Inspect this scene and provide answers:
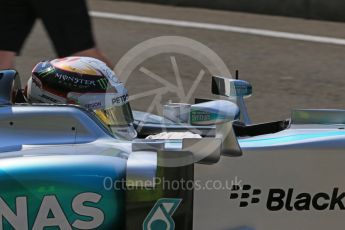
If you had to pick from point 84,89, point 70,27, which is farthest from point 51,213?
point 70,27

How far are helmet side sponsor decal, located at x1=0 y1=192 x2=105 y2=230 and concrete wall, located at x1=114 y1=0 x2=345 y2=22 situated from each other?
25.5ft

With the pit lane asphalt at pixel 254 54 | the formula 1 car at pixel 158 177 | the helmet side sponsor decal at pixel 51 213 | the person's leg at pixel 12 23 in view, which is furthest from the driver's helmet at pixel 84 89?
the pit lane asphalt at pixel 254 54

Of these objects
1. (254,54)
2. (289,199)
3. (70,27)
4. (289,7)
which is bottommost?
(254,54)

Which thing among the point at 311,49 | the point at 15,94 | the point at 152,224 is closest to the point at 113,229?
the point at 152,224

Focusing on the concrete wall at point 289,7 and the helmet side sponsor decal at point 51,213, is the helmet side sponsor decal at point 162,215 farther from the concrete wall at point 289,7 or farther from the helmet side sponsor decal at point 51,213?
the concrete wall at point 289,7

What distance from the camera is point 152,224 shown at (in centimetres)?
281

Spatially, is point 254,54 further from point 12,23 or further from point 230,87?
point 230,87

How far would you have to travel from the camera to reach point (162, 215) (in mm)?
2809

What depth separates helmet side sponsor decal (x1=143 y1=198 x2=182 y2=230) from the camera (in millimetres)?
2795

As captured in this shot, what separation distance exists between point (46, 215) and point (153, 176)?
38 centimetres

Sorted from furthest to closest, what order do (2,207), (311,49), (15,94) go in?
(311,49)
(15,94)
(2,207)

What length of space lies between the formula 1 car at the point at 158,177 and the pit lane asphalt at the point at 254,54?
275cm

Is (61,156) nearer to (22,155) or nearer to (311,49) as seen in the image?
(22,155)

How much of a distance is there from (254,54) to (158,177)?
570cm
